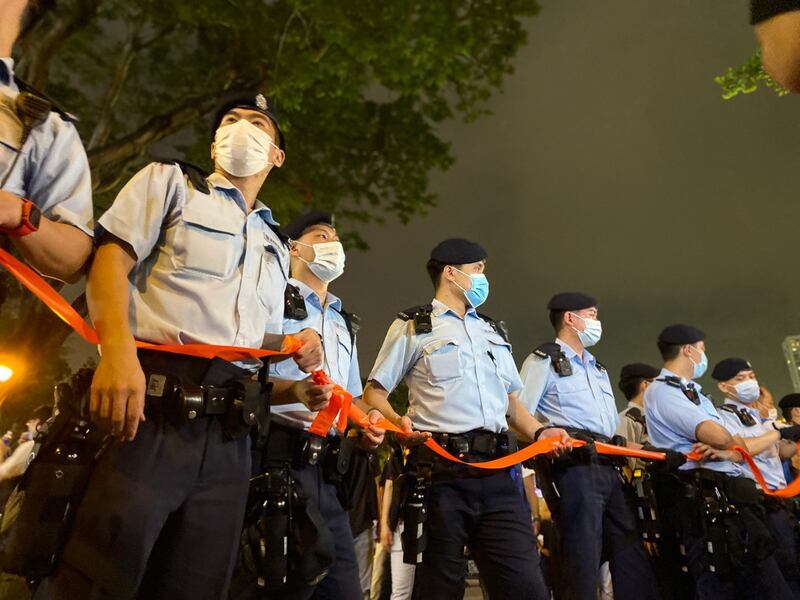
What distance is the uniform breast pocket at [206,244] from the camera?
7.48 feet

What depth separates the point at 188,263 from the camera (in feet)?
7.43

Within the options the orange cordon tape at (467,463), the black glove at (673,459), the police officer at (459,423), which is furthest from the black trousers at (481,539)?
the black glove at (673,459)

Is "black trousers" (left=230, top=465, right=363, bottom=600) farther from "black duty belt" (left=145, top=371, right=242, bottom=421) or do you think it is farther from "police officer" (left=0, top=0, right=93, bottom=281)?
"police officer" (left=0, top=0, right=93, bottom=281)

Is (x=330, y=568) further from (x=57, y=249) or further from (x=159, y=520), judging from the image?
(x=57, y=249)

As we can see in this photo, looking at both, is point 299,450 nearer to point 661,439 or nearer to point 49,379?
point 661,439

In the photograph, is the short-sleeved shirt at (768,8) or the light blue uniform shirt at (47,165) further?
the light blue uniform shirt at (47,165)

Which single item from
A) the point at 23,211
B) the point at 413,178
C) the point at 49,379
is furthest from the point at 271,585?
the point at 49,379

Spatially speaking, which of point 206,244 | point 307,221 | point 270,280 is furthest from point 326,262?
point 206,244

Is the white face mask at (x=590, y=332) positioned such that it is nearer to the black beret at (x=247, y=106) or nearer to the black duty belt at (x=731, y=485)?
the black duty belt at (x=731, y=485)

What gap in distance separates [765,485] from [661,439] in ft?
3.87

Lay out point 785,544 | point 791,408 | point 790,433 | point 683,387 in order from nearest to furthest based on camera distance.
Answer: point 683,387
point 785,544
point 790,433
point 791,408

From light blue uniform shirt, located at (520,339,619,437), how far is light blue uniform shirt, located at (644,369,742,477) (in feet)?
1.87

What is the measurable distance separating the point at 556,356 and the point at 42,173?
444cm

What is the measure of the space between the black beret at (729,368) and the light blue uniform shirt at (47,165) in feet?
23.6
